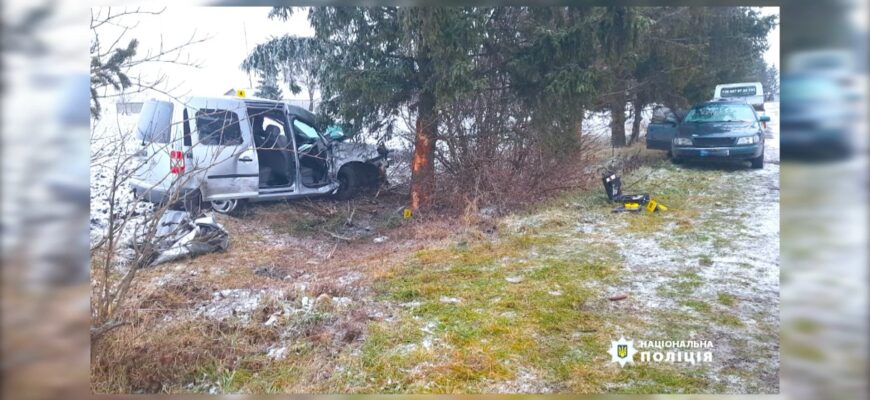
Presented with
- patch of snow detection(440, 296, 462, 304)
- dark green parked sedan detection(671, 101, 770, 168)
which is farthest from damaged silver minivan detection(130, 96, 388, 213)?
dark green parked sedan detection(671, 101, 770, 168)

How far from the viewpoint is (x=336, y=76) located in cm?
327

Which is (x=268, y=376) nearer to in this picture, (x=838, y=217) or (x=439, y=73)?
(x=439, y=73)

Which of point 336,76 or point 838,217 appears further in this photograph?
point 336,76

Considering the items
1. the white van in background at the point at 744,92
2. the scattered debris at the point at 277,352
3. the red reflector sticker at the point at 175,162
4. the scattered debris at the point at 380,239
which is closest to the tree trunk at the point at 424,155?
the scattered debris at the point at 380,239

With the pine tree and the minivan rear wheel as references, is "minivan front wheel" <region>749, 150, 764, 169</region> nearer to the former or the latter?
the minivan rear wheel

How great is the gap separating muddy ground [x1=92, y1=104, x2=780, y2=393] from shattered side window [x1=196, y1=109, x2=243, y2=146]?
1.60 feet

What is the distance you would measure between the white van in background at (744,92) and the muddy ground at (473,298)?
19cm

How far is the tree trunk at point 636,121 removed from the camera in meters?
3.16

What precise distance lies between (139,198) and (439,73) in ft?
6.68

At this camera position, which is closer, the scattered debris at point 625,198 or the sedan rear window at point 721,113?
the sedan rear window at point 721,113

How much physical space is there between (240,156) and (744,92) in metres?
3.09

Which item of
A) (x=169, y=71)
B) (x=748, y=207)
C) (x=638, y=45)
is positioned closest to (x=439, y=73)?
(x=638, y=45)

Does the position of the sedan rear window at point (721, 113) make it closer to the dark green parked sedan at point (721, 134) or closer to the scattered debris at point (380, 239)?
the dark green parked sedan at point (721, 134)

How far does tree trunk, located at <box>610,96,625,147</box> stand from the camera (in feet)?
10.4
